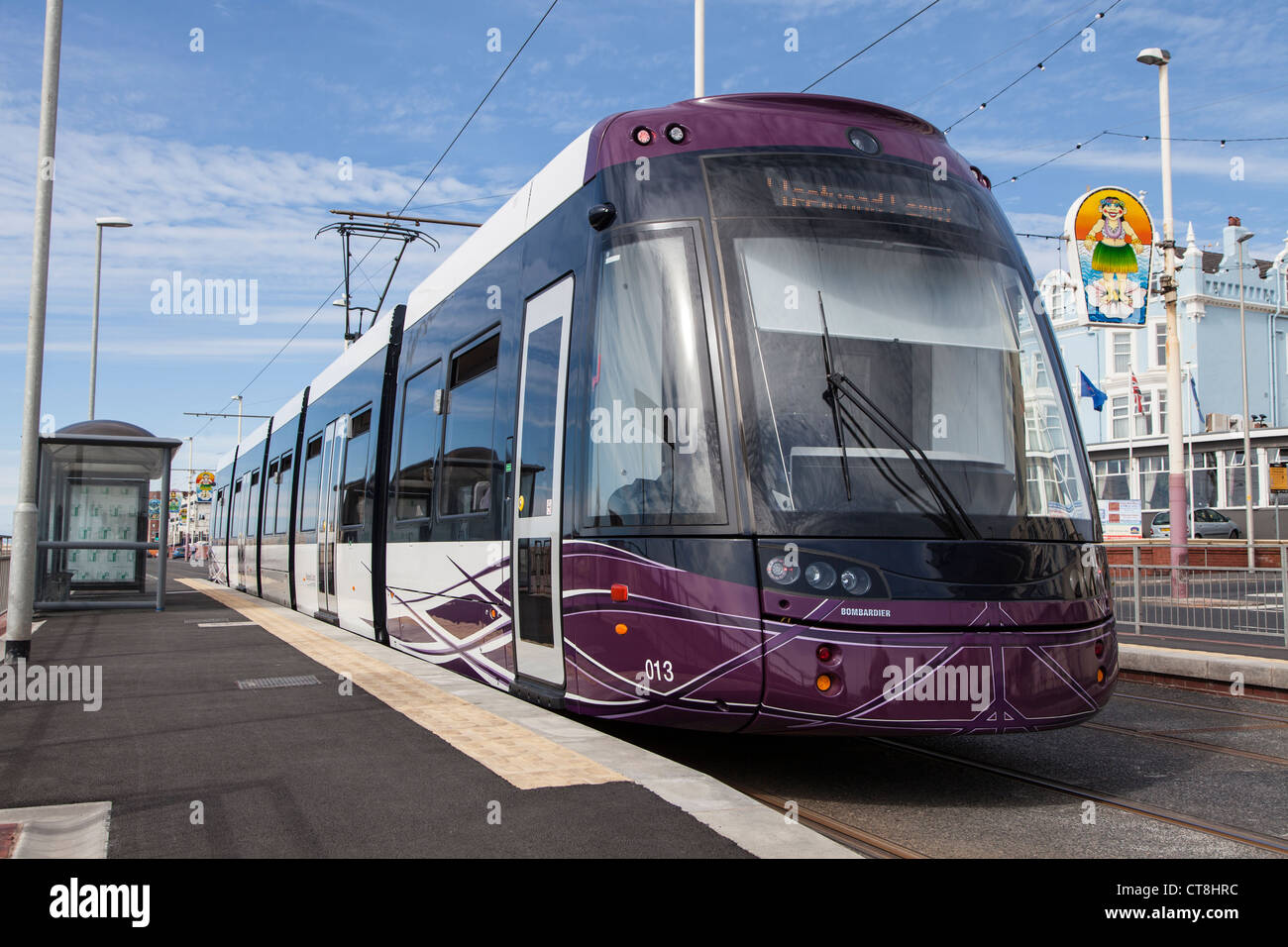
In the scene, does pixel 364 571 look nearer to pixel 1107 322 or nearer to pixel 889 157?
pixel 889 157

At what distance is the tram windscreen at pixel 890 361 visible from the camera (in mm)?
5758

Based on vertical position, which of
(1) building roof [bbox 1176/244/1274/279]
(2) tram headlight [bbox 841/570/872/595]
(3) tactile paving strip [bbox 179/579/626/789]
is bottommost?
(3) tactile paving strip [bbox 179/579/626/789]

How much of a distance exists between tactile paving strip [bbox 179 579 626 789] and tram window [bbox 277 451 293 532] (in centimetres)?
760

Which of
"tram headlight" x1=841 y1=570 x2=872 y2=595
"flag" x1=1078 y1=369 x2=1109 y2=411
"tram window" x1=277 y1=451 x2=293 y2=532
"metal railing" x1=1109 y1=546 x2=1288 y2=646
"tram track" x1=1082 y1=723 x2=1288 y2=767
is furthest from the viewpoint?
"flag" x1=1078 y1=369 x2=1109 y2=411

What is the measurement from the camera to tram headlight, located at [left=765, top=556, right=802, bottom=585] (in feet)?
18.1

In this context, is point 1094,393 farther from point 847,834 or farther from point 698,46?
point 847,834

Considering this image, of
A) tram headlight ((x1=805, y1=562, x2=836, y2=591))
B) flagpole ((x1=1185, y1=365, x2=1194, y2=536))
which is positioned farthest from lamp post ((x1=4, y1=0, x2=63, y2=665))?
flagpole ((x1=1185, y1=365, x2=1194, y2=536))

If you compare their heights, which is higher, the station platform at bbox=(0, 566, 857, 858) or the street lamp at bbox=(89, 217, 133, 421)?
the street lamp at bbox=(89, 217, 133, 421)

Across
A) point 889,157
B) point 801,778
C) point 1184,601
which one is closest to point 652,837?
point 801,778

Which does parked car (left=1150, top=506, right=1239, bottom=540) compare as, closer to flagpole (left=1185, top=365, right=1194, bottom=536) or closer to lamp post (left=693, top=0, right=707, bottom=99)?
flagpole (left=1185, top=365, right=1194, bottom=536)

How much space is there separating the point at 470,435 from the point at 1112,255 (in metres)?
15.7

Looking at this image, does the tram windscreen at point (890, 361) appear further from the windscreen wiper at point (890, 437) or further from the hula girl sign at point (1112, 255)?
the hula girl sign at point (1112, 255)

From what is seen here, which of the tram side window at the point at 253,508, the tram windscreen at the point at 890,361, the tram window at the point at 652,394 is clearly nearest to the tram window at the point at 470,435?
the tram window at the point at 652,394

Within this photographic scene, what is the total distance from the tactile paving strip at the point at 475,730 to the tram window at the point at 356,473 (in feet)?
6.68
